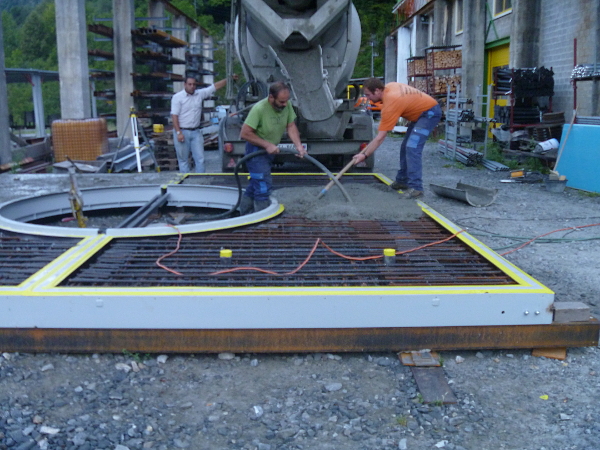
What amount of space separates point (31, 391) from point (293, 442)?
4.75 ft

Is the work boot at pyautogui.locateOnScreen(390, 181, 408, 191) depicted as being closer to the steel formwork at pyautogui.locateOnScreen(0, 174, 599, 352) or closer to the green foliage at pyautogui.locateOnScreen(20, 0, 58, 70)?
the steel formwork at pyautogui.locateOnScreen(0, 174, 599, 352)

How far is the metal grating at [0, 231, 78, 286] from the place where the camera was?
3857 millimetres

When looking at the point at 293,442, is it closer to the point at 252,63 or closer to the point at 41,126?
the point at 252,63

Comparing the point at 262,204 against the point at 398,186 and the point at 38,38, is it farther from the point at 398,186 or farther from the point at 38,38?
the point at 38,38

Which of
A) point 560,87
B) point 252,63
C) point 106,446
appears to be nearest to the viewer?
point 106,446

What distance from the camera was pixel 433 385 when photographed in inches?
125

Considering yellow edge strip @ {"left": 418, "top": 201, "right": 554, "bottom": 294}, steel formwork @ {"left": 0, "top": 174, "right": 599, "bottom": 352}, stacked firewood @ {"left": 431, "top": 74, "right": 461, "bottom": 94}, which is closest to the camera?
steel formwork @ {"left": 0, "top": 174, "right": 599, "bottom": 352}

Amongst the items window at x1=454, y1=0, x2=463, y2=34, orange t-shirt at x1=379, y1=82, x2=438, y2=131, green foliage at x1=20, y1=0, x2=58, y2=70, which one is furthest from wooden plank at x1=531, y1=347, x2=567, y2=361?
green foliage at x1=20, y1=0, x2=58, y2=70

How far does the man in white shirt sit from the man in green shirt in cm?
321

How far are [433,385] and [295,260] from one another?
1.42 m

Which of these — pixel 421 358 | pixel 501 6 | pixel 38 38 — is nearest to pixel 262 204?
pixel 421 358

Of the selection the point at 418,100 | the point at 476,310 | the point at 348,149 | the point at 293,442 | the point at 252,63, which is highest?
the point at 252,63

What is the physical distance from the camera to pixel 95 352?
3441mm

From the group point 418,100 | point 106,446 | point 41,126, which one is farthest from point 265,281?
point 41,126
